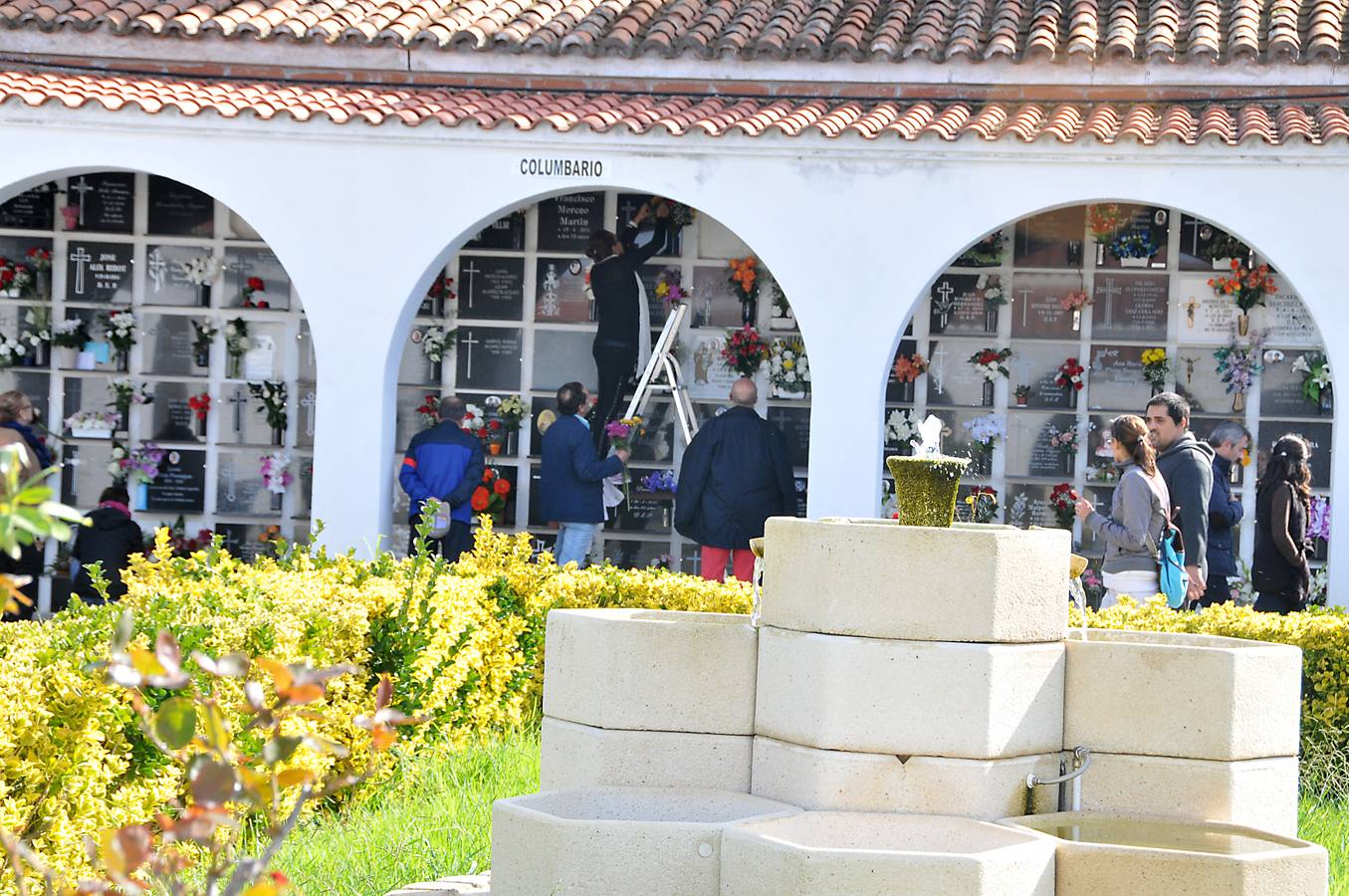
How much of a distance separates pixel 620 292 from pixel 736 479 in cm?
189

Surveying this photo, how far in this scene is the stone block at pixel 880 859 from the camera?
161 inches

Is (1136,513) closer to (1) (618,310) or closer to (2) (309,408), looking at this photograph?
(1) (618,310)

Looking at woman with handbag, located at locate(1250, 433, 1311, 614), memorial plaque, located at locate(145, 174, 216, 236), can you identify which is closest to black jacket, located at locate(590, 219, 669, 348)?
memorial plaque, located at locate(145, 174, 216, 236)

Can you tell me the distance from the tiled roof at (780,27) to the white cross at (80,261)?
1531 millimetres

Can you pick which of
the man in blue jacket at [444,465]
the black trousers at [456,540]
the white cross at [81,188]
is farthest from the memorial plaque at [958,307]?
the white cross at [81,188]

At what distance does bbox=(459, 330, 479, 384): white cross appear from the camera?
38.9 feet

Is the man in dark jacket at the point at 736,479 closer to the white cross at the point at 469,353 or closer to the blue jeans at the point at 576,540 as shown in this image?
the blue jeans at the point at 576,540

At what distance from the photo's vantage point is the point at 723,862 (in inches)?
171

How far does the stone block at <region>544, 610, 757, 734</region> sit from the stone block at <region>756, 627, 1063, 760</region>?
270 mm

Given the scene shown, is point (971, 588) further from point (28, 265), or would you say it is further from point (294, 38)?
point (28, 265)

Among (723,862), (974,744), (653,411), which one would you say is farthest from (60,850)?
(653,411)

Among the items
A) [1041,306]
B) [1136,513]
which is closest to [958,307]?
[1041,306]

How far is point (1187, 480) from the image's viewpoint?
26.7 ft

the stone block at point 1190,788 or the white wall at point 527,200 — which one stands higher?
the white wall at point 527,200
